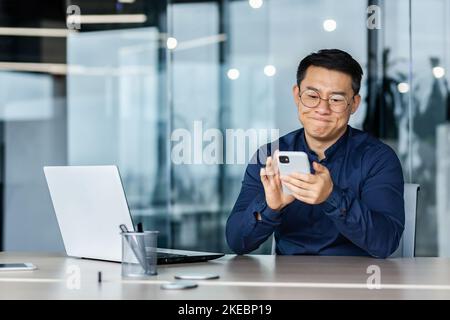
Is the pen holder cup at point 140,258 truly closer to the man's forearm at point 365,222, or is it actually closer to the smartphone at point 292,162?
the smartphone at point 292,162

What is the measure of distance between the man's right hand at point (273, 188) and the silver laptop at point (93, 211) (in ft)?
0.88

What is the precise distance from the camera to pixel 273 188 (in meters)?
2.65

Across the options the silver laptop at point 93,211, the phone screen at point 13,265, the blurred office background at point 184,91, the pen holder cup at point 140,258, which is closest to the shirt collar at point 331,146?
Result: the silver laptop at point 93,211

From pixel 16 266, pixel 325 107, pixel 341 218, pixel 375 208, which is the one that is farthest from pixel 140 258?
pixel 325 107

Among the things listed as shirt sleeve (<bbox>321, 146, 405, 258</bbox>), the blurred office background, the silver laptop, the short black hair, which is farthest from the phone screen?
the blurred office background

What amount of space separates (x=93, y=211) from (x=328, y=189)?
719 millimetres

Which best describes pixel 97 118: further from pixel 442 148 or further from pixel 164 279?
pixel 164 279

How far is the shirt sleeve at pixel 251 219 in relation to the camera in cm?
276

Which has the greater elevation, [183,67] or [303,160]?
[183,67]

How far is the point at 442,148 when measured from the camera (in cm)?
518

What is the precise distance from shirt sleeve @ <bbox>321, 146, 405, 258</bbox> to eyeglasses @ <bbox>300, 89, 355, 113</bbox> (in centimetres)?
33

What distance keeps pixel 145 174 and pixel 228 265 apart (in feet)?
10.1

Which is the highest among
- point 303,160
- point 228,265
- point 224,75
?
point 224,75
